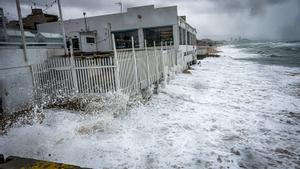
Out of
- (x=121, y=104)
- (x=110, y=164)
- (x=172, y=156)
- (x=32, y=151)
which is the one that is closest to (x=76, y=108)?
(x=121, y=104)

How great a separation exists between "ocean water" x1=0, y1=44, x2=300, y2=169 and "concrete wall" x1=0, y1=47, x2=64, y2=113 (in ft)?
4.77

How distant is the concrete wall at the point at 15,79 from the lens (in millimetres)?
7402

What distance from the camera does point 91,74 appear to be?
802cm

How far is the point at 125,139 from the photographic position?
5371mm

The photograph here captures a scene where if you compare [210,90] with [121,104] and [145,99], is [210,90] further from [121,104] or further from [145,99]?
[121,104]

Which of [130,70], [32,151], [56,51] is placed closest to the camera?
[32,151]

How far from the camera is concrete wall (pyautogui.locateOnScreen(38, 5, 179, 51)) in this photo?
19922 mm

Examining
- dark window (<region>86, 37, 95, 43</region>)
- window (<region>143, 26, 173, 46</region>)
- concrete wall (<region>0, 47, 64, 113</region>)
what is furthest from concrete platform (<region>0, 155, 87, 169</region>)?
dark window (<region>86, 37, 95, 43</region>)

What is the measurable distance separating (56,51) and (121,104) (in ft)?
17.6

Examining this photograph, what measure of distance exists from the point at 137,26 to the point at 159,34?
2535 mm

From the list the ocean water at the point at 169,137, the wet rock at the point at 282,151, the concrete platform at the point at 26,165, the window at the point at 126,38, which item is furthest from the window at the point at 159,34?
the concrete platform at the point at 26,165

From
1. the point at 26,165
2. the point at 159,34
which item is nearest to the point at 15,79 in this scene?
the point at 26,165

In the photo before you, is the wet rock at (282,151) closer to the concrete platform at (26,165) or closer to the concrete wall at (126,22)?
the concrete platform at (26,165)

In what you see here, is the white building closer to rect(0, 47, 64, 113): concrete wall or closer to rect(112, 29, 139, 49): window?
rect(112, 29, 139, 49): window
